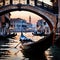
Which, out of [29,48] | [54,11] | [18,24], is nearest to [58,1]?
[54,11]

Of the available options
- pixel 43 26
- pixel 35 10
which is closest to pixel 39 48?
pixel 35 10

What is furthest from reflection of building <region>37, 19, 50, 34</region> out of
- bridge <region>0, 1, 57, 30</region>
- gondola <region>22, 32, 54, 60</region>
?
gondola <region>22, 32, 54, 60</region>

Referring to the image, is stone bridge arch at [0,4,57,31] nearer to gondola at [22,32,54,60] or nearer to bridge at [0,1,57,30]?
bridge at [0,1,57,30]

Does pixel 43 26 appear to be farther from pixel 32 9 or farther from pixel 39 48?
pixel 39 48

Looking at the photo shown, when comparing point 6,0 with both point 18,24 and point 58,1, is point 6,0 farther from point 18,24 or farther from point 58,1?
point 18,24

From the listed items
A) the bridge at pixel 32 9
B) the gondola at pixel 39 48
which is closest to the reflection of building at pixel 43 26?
the bridge at pixel 32 9

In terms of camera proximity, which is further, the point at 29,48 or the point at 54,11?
the point at 54,11

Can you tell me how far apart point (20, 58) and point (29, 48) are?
0.48 metres

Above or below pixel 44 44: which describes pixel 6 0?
above

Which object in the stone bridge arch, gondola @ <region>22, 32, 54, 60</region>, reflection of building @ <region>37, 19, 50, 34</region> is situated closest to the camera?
gondola @ <region>22, 32, 54, 60</region>

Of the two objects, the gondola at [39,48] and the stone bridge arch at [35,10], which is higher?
the stone bridge arch at [35,10]

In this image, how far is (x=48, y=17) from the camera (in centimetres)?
2700

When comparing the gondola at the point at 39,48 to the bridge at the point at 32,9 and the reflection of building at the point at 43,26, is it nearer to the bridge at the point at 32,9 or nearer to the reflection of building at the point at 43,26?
the bridge at the point at 32,9

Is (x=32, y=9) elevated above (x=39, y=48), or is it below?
above
